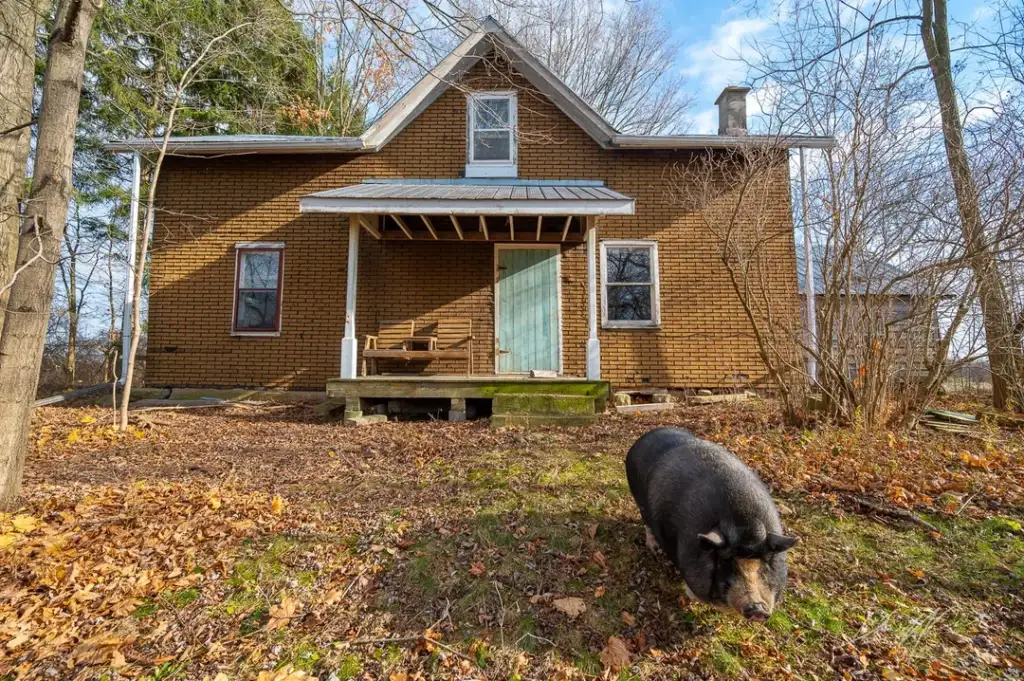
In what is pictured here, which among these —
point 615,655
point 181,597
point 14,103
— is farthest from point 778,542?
point 14,103

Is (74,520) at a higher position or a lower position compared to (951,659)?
higher

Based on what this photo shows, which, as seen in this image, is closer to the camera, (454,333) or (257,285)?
(454,333)

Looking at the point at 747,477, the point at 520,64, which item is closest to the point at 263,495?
the point at 747,477

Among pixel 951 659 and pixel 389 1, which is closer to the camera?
pixel 951 659

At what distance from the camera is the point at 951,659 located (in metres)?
2.46

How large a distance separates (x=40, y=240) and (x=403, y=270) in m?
5.86

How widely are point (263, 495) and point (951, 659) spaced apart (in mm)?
4574

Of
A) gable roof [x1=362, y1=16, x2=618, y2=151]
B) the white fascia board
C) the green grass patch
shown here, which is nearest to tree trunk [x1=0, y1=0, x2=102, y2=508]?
the green grass patch

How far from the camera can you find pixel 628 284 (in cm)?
945

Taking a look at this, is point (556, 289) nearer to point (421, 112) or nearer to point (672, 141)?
point (672, 141)

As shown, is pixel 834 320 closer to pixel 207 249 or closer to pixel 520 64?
pixel 520 64

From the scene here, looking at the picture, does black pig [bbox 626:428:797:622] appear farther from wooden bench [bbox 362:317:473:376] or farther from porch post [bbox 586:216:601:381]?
wooden bench [bbox 362:317:473:376]

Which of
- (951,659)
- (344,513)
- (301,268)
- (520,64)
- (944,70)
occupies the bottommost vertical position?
(951,659)

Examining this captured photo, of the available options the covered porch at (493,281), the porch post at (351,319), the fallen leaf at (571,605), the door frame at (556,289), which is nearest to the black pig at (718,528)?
the fallen leaf at (571,605)
